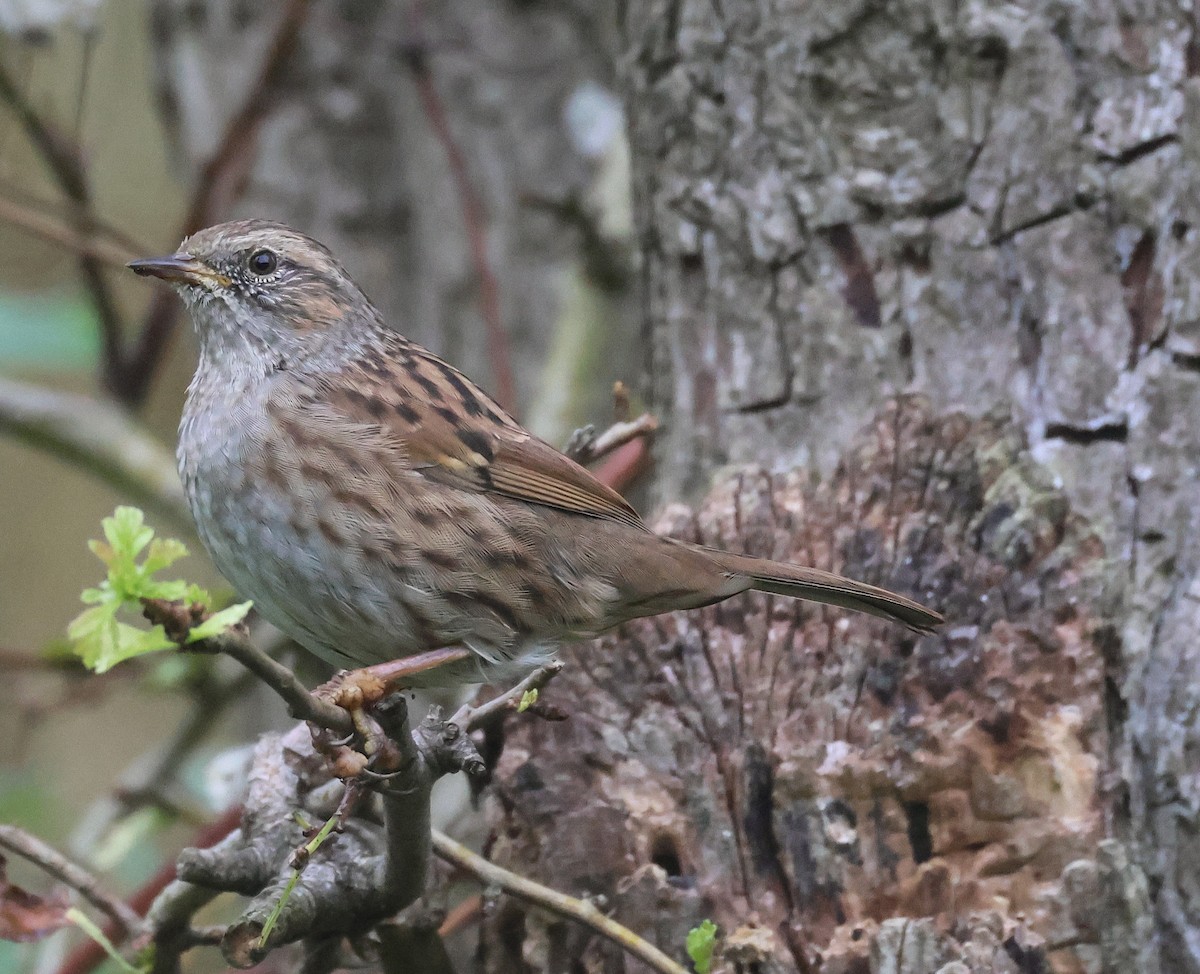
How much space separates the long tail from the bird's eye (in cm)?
119

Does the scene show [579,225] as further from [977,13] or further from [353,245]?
[977,13]

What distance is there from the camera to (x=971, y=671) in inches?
105

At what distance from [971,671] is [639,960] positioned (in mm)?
841

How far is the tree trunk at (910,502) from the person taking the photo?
8.29ft

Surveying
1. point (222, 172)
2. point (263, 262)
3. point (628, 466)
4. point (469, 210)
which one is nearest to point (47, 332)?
point (222, 172)

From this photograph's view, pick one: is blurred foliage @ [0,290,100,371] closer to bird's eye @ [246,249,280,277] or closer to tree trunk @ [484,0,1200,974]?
bird's eye @ [246,249,280,277]

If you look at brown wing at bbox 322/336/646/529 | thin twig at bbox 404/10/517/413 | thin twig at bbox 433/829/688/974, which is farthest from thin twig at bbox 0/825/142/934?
thin twig at bbox 404/10/517/413

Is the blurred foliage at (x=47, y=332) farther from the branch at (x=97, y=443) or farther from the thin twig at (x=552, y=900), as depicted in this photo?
the thin twig at (x=552, y=900)

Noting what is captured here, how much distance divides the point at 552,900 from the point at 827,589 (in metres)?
0.79

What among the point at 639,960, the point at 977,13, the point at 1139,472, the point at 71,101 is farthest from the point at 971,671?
the point at 71,101

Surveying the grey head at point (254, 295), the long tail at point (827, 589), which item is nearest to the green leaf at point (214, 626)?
the long tail at point (827, 589)

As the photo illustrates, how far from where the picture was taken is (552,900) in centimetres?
234

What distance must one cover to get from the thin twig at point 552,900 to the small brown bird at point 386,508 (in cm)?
39

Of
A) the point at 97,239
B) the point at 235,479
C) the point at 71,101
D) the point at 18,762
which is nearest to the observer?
the point at 235,479
